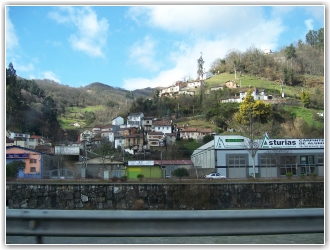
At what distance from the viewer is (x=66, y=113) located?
247ft

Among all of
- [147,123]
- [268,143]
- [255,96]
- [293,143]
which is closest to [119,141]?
[147,123]

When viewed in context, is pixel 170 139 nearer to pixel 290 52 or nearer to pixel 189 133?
pixel 189 133

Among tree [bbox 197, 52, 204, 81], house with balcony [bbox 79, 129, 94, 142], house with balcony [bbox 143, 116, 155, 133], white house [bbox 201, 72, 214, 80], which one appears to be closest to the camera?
house with balcony [bbox 79, 129, 94, 142]

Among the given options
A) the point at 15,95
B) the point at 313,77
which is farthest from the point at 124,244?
the point at 313,77

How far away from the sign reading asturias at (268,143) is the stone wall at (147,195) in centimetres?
1136

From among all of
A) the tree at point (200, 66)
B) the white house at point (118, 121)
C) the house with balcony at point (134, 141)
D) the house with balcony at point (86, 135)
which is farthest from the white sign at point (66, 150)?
the tree at point (200, 66)

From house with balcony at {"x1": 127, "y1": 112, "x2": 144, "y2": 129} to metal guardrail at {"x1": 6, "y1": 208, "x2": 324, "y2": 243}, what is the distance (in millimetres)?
65614

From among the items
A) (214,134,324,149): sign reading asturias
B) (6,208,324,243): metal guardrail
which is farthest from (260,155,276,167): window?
(6,208,324,243): metal guardrail

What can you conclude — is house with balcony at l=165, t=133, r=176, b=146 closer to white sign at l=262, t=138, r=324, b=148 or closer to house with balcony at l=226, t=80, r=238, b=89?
white sign at l=262, t=138, r=324, b=148

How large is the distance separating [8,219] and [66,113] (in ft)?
242

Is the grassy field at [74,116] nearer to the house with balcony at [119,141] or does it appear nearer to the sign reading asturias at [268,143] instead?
the house with balcony at [119,141]

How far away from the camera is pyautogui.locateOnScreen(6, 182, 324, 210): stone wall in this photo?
2519 centimetres

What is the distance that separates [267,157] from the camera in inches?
1448

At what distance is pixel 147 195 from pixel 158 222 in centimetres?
2210
